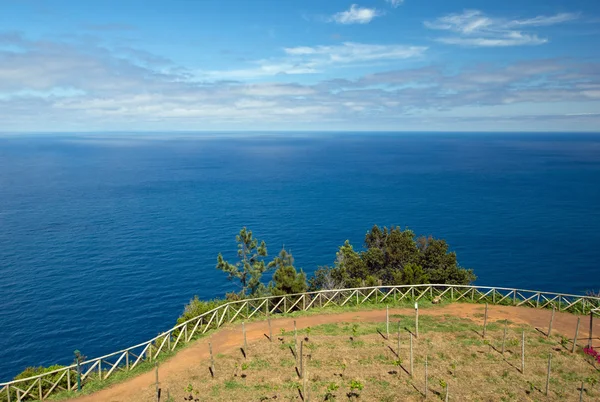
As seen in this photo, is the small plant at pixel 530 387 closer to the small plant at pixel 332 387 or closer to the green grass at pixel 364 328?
the green grass at pixel 364 328

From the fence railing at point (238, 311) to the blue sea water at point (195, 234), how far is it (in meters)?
21.8

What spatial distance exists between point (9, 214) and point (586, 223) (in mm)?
141553

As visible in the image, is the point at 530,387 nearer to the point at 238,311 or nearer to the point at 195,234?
the point at 238,311

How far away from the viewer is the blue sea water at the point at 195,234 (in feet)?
182

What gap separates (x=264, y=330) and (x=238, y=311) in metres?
2.98

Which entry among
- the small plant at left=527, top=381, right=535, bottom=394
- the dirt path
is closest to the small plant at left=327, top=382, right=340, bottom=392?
the dirt path

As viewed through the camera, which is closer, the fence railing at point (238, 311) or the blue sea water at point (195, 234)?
the fence railing at point (238, 311)

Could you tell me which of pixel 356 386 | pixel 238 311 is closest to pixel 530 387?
pixel 356 386

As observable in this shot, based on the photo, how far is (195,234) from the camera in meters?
90.1

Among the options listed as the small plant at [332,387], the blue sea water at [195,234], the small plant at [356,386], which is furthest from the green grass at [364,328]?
the blue sea water at [195,234]

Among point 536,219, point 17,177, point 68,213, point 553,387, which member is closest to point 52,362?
point 553,387

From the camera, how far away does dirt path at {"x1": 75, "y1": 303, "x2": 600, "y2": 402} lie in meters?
24.6

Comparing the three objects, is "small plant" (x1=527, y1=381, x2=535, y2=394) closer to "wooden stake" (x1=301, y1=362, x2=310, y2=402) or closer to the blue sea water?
"wooden stake" (x1=301, y1=362, x2=310, y2=402)

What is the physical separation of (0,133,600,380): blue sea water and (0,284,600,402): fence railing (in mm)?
21761
